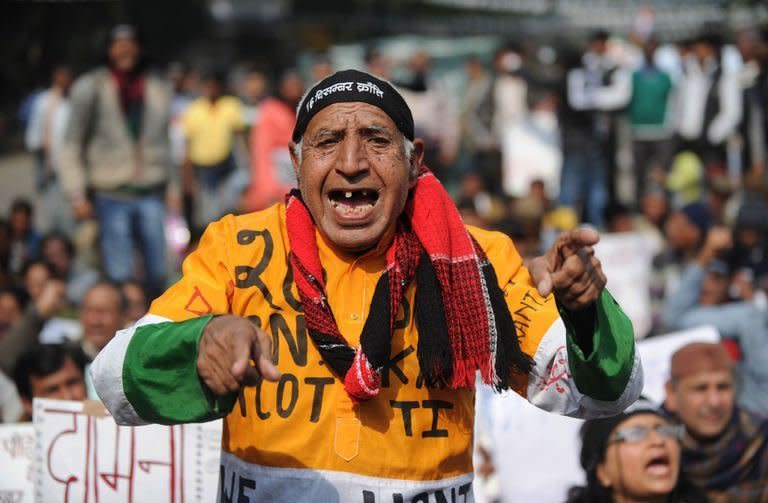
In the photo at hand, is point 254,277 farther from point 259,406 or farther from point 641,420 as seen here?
point 641,420

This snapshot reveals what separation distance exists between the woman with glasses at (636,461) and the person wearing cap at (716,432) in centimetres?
59

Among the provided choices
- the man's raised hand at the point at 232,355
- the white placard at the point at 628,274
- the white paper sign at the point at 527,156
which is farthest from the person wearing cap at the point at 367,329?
the white paper sign at the point at 527,156

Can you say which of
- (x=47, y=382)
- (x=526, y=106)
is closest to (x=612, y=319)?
(x=47, y=382)

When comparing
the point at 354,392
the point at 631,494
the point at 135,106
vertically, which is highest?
the point at 135,106

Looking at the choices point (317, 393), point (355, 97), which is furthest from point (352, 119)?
point (317, 393)

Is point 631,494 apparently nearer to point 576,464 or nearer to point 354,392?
point 576,464

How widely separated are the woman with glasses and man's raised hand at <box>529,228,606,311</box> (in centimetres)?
192

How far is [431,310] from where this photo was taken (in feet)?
11.6

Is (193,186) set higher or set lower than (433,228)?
higher

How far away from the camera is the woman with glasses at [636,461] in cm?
509

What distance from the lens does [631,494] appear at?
201 inches

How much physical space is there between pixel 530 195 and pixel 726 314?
19.9ft

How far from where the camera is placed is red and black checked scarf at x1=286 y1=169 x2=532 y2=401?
11.4ft

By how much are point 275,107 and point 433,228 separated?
28.1ft
